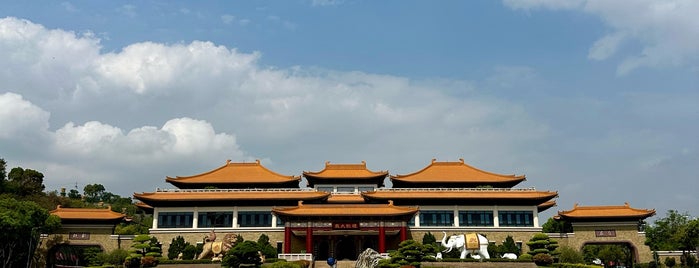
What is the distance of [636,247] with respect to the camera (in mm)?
45688

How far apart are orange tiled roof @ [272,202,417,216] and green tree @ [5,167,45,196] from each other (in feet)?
159

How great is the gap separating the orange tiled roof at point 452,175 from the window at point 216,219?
1476 cm

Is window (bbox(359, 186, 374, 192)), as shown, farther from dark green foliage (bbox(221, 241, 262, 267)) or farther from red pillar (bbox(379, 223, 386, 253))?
dark green foliage (bbox(221, 241, 262, 267))

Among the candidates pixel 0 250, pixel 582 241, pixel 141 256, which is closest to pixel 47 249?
pixel 0 250

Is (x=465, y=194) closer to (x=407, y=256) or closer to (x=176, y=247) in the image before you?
(x=407, y=256)

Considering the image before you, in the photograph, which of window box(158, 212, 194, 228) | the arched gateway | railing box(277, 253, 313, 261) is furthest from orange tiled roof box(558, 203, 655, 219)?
window box(158, 212, 194, 228)

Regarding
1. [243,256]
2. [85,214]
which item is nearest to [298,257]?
[243,256]

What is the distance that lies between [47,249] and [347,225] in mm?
24132

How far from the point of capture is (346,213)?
1672 inches

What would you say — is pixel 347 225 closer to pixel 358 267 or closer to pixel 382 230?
pixel 382 230

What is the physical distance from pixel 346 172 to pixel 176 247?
16.6m

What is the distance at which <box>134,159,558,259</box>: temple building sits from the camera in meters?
42.9

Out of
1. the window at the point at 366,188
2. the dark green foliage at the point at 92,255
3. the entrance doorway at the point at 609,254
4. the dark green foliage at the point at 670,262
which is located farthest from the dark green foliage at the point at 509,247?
the dark green foliage at the point at 92,255

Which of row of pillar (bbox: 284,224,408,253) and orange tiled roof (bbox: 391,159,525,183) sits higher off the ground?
orange tiled roof (bbox: 391,159,525,183)
